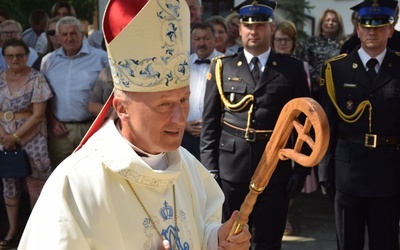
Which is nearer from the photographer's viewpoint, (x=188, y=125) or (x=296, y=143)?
(x=296, y=143)

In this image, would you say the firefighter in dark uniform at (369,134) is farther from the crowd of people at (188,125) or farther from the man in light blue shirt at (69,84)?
the man in light blue shirt at (69,84)

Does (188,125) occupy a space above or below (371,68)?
below

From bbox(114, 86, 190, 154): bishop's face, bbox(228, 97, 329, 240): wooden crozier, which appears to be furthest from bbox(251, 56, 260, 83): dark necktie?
bbox(114, 86, 190, 154): bishop's face

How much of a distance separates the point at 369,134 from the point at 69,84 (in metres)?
2.96

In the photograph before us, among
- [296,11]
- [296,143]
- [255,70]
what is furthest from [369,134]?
[296,11]

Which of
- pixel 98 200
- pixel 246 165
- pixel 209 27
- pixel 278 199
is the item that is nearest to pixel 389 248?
pixel 278 199

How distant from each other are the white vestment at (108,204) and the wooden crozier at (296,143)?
298 millimetres

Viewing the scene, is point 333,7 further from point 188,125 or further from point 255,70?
point 255,70

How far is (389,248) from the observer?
488 centimetres

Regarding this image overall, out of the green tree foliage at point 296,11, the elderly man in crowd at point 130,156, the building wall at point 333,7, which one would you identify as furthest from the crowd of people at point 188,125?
the building wall at point 333,7

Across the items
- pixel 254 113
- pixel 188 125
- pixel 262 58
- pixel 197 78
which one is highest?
pixel 262 58

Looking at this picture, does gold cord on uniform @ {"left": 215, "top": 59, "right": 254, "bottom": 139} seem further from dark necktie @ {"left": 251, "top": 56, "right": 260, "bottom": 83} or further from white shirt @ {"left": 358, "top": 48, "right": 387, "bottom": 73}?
white shirt @ {"left": 358, "top": 48, "right": 387, "bottom": 73}

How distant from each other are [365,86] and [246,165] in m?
1.03

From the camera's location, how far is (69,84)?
6.50 meters
